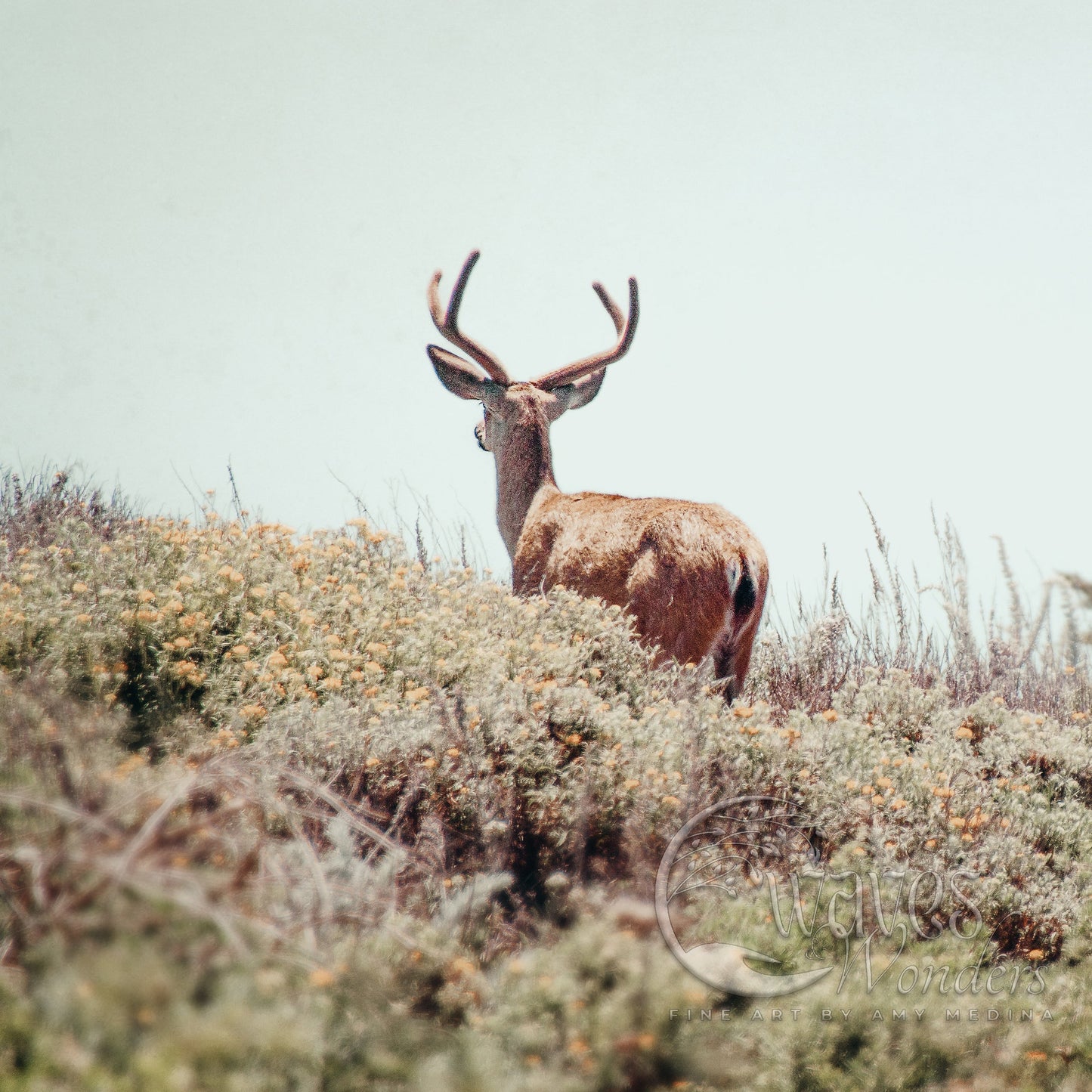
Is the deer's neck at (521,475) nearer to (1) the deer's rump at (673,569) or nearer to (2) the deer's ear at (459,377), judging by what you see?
(2) the deer's ear at (459,377)

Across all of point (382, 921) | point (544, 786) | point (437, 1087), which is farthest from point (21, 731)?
point (544, 786)

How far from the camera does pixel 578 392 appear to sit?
891 cm

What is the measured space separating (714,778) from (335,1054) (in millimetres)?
2766

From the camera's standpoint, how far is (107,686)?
3.82m

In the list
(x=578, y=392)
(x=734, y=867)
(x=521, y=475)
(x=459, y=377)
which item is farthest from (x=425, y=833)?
(x=578, y=392)

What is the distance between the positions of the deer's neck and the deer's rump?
155 cm

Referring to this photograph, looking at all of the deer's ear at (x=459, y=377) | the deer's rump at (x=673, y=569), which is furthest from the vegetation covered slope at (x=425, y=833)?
the deer's ear at (x=459, y=377)

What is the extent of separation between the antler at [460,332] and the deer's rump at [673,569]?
222 cm

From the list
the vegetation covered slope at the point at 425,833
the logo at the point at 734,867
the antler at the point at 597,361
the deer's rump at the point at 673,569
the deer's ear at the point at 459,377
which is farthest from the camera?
the antler at the point at 597,361

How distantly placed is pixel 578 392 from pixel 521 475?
3.57ft

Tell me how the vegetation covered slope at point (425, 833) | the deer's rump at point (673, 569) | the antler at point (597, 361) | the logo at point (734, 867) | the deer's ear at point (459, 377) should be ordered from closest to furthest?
the vegetation covered slope at point (425, 833) < the logo at point (734, 867) < the deer's rump at point (673, 569) < the deer's ear at point (459, 377) < the antler at point (597, 361)

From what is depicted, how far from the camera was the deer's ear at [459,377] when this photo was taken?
8.16 meters

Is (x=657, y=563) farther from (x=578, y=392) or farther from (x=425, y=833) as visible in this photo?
(x=578, y=392)

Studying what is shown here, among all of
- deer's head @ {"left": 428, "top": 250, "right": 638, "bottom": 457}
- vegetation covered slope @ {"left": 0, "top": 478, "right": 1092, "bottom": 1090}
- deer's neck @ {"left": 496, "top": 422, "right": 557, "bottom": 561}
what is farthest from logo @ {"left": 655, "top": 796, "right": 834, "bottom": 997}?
deer's head @ {"left": 428, "top": 250, "right": 638, "bottom": 457}
